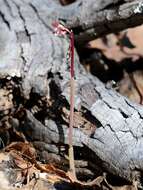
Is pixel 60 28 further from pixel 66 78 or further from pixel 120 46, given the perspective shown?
pixel 120 46

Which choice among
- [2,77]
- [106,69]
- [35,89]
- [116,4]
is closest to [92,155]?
[35,89]

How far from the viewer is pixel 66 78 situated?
6.66 ft

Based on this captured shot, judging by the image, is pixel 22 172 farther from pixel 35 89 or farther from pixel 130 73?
pixel 130 73

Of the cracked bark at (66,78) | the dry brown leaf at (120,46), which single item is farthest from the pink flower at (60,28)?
the dry brown leaf at (120,46)

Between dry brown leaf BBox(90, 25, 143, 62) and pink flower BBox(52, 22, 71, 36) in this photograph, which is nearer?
pink flower BBox(52, 22, 71, 36)

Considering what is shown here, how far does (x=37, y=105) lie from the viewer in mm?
2041

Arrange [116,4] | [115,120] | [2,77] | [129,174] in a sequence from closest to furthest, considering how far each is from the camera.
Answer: [129,174], [115,120], [2,77], [116,4]

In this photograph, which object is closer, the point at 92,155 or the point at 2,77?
the point at 92,155

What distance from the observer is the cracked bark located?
1747 millimetres

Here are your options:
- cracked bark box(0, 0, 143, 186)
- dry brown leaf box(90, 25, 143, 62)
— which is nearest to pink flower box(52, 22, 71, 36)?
cracked bark box(0, 0, 143, 186)

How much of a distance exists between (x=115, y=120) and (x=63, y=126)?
0.82 feet

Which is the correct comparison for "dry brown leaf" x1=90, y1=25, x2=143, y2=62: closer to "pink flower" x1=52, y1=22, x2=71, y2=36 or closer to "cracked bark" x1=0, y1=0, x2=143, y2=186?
"cracked bark" x1=0, y1=0, x2=143, y2=186

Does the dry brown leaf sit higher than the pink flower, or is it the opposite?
the dry brown leaf

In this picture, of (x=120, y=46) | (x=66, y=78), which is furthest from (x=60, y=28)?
(x=120, y=46)
